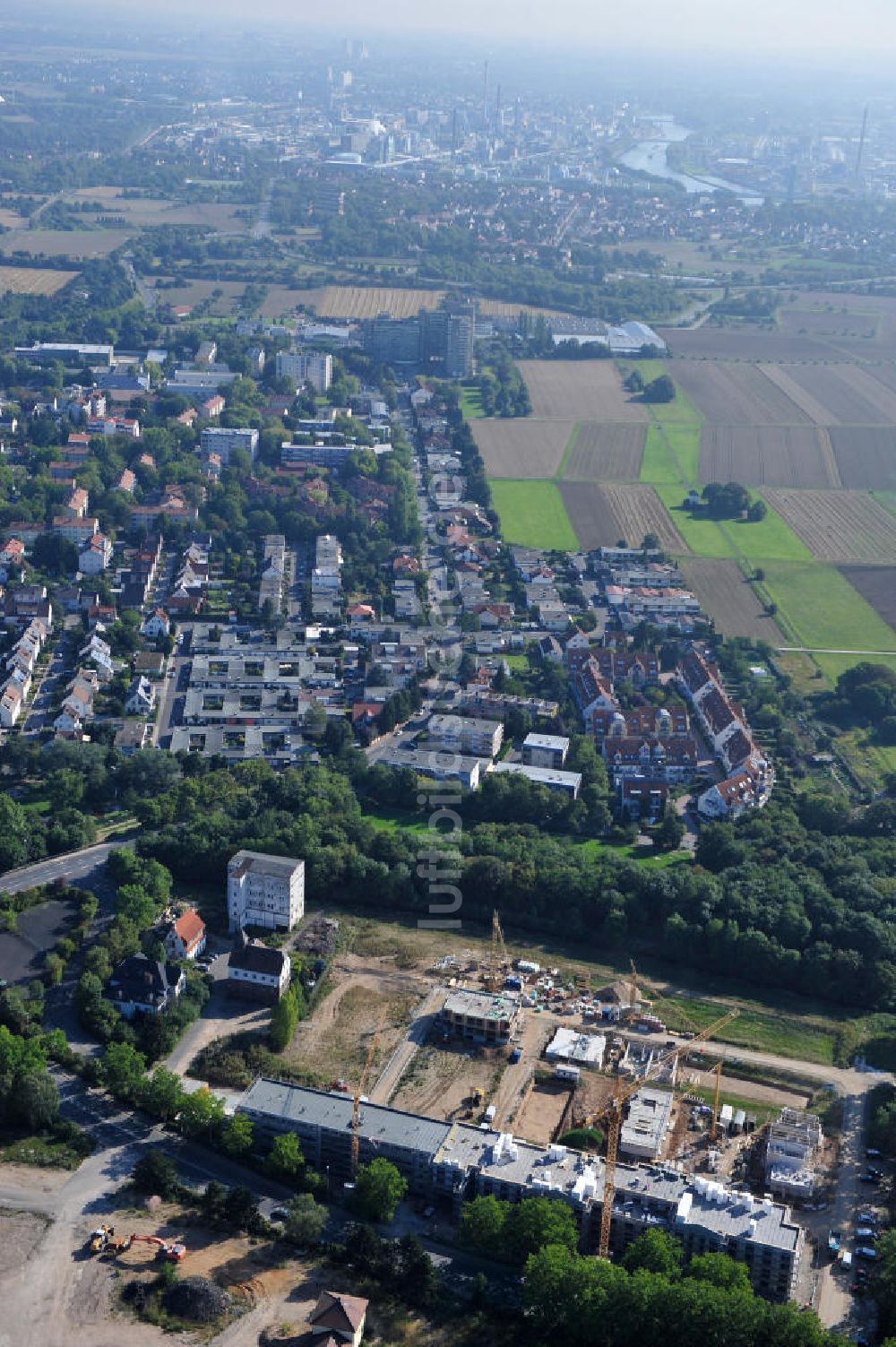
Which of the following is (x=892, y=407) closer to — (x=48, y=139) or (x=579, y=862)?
(x=579, y=862)

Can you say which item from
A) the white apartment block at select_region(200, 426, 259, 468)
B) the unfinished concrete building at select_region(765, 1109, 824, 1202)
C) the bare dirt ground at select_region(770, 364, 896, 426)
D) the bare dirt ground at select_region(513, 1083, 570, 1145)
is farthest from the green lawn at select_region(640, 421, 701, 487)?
the unfinished concrete building at select_region(765, 1109, 824, 1202)

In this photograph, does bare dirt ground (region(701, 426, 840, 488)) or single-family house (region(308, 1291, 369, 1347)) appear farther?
bare dirt ground (region(701, 426, 840, 488))

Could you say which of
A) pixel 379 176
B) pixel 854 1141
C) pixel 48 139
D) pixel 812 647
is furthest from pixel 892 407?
pixel 48 139

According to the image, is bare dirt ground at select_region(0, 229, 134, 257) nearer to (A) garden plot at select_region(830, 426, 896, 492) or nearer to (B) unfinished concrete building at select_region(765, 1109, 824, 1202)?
(A) garden plot at select_region(830, 426, 896, 492)

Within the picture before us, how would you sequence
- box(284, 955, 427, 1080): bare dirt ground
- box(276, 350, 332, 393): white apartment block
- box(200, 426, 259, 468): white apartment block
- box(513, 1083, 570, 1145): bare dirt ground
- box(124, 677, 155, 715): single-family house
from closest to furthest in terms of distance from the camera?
box(513, 1083, 570, 1145): bare dirt ground < box(284, 955, 427, 1080): bare dirt ground < box(124, 677, 155, 715): single-family house < box(200, 426, 259, 468): white apartment block < box(276, 350, 332, 393): white apartment block

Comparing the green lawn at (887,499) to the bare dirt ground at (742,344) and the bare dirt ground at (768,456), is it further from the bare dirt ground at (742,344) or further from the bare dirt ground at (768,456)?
the bare dirt ground at (742,344)

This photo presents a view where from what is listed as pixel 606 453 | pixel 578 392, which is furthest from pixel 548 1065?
pixel 578 392

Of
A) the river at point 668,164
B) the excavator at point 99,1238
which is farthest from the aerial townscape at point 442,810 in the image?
the river at point 668,164
